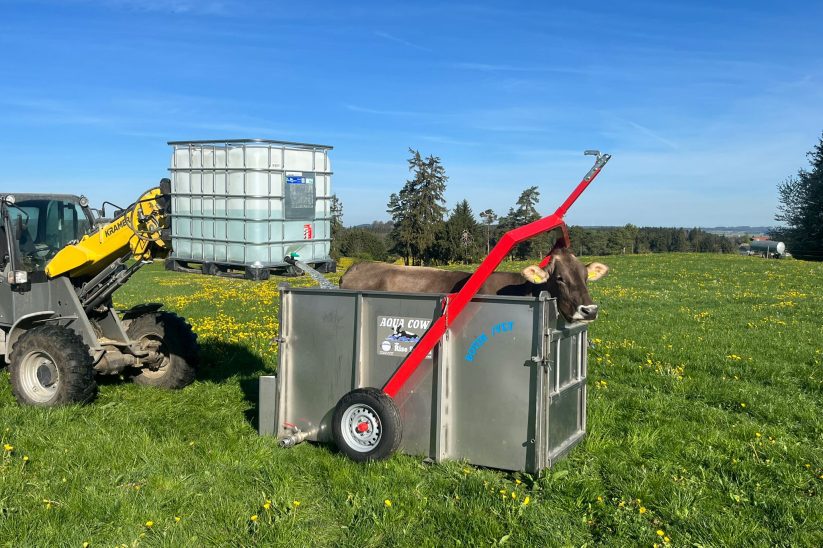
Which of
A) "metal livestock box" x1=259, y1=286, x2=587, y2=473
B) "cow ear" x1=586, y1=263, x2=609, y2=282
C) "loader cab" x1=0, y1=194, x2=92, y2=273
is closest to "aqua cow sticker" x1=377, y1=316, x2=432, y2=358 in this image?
"metal livestock box" x1=259, y1=286, x2=587, y2=473

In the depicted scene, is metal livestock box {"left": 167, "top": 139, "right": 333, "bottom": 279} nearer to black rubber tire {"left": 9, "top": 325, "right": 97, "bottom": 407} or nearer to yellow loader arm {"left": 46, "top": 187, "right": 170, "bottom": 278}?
yellow loader arm {"left": 46, "top": 187, "right": 170, "bottom": 278}

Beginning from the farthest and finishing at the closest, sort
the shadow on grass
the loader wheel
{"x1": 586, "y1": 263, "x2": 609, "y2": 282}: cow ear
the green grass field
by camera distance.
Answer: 1. the loader wheel
2. the shadow on grass
3. {"x1": 586, "y1": 263, "x2": 609, "y2": 282}: cow ear
4. the green grass field

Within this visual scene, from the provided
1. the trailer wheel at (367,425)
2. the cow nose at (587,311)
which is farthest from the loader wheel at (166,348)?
the cow nose at (587,311)

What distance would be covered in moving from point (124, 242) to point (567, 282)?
5699 millimetres

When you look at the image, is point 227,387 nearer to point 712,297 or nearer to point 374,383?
point 374,383

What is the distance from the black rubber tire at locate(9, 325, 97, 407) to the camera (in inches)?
329

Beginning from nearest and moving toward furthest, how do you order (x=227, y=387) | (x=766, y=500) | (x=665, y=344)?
(x=766, y=500) < (x=227, y=387) < (x=665, y=344)

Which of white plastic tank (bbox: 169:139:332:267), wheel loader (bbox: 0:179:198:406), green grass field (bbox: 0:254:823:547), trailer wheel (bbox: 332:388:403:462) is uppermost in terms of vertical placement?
white plastic tank (bbox: 169:139:332:267)

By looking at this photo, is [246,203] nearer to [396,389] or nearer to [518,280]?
[396,389]

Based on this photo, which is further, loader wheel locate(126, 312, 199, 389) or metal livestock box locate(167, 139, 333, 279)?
loader wheel locate(126, 312, 199, 389)

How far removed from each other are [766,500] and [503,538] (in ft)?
8.17

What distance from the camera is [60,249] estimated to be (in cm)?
989

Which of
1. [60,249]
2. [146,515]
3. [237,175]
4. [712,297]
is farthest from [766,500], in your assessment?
[712,297]

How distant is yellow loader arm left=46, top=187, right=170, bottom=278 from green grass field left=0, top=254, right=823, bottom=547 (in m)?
1.84
